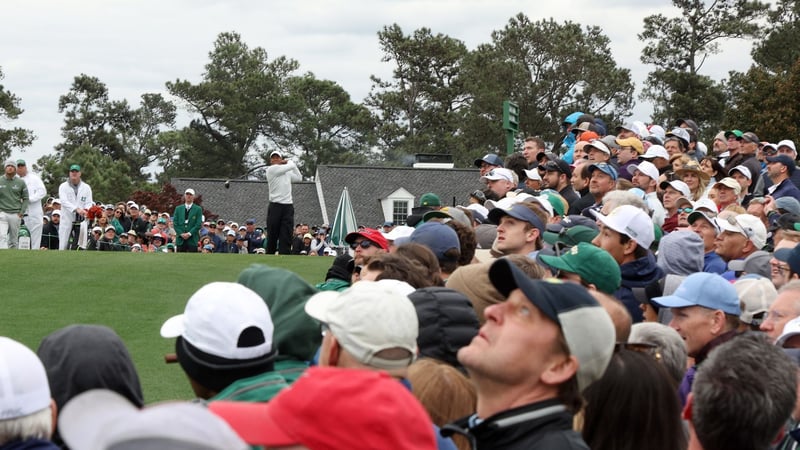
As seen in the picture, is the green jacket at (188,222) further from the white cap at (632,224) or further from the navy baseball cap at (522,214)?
the white cap at (632,224)

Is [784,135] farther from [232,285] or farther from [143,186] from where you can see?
[143,186]

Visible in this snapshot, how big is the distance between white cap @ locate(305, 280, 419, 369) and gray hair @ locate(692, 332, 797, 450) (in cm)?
107

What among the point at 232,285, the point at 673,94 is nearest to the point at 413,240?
the point at 232,285

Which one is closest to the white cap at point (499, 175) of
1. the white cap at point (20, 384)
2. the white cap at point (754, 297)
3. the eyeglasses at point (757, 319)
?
the white cap at point (754, 297)

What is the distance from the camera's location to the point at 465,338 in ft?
17.2

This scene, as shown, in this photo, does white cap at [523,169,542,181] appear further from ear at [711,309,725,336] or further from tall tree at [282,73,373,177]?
tall tree at [282,73,373,177]

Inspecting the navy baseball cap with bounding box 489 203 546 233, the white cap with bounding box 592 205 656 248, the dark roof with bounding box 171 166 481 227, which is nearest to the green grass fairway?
the navy baseball cap with bounding box 489 203 546 233

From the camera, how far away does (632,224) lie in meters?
7.82

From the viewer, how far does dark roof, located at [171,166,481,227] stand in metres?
66.7

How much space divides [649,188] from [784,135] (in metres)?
39.2

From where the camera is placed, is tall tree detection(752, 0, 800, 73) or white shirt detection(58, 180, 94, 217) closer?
white shirt detection(58, 180, 94, 217)

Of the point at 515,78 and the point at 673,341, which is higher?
the point at 515,78

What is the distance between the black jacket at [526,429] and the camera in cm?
369

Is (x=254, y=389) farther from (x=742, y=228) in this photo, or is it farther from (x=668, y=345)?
(x=742, y=228)
